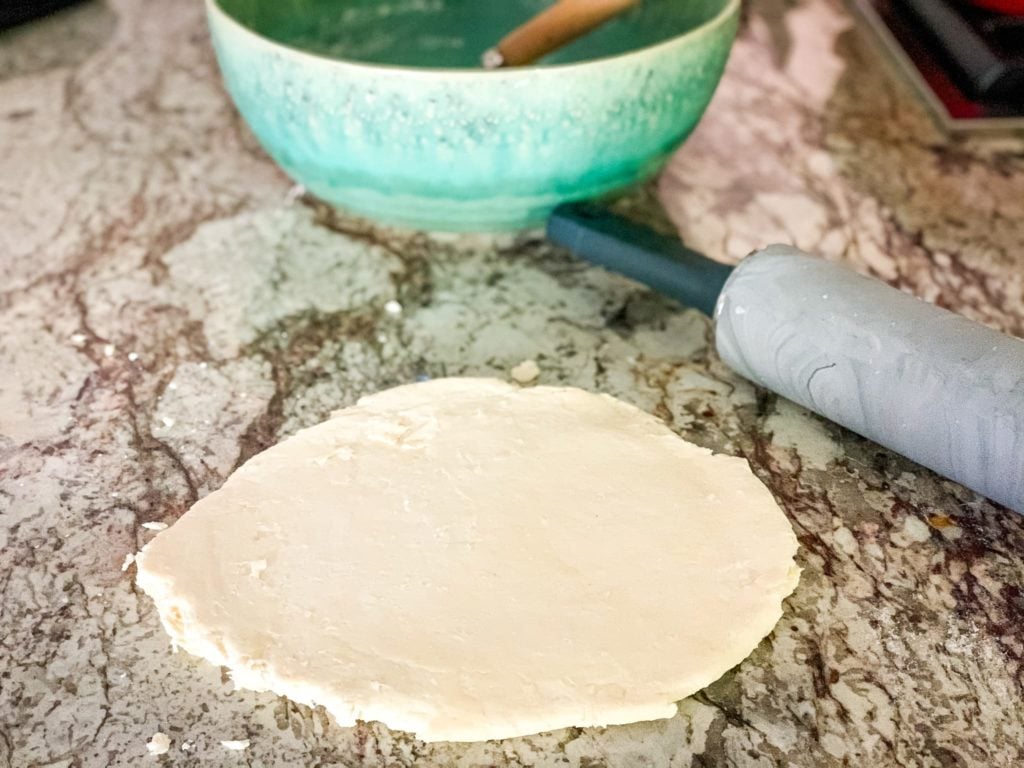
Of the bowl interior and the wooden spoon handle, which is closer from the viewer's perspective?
Answer: the wooden spoon handle

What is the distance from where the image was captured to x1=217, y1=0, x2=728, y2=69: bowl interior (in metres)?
1.00

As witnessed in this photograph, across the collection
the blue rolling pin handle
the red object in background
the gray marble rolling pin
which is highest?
the red object in background

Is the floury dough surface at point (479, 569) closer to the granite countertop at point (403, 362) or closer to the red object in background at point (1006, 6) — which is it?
the granite countertop at point (403, 362)

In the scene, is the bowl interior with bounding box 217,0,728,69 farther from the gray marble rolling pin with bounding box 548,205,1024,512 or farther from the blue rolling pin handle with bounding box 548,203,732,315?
the gray marble rolling pin with bounding box 548,205,1024,512

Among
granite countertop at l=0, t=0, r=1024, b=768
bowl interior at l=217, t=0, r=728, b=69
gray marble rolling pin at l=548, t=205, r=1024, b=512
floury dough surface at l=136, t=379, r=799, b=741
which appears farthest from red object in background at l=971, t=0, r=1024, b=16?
floury dough surface at l=136, t=379, r=799, b=741

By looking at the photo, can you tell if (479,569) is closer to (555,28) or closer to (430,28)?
(555,28)

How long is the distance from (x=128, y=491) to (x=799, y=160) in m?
0.84

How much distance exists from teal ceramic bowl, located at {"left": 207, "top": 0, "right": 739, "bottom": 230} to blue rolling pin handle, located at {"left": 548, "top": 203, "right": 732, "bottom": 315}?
0.08 ft

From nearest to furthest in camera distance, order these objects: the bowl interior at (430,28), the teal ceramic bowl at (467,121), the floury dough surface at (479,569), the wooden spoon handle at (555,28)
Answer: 1. the floury dough surface at (479,569)
2. the teal ceramic bowl at (467,121)
3. the wooden spoon handle at (555,28)
4. the bowl interior at (430,28)

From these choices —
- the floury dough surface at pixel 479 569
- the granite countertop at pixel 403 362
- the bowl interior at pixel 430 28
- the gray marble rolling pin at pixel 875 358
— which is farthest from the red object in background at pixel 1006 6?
the floury dough surface at pixel 479 569

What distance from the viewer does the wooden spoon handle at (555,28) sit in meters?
0.87

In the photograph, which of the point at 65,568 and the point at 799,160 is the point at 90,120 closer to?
the point at 65,568

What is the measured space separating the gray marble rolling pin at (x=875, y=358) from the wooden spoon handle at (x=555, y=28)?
267 mm

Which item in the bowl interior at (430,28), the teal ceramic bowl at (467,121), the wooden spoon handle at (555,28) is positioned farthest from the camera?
the bowl interior at (430,28)
